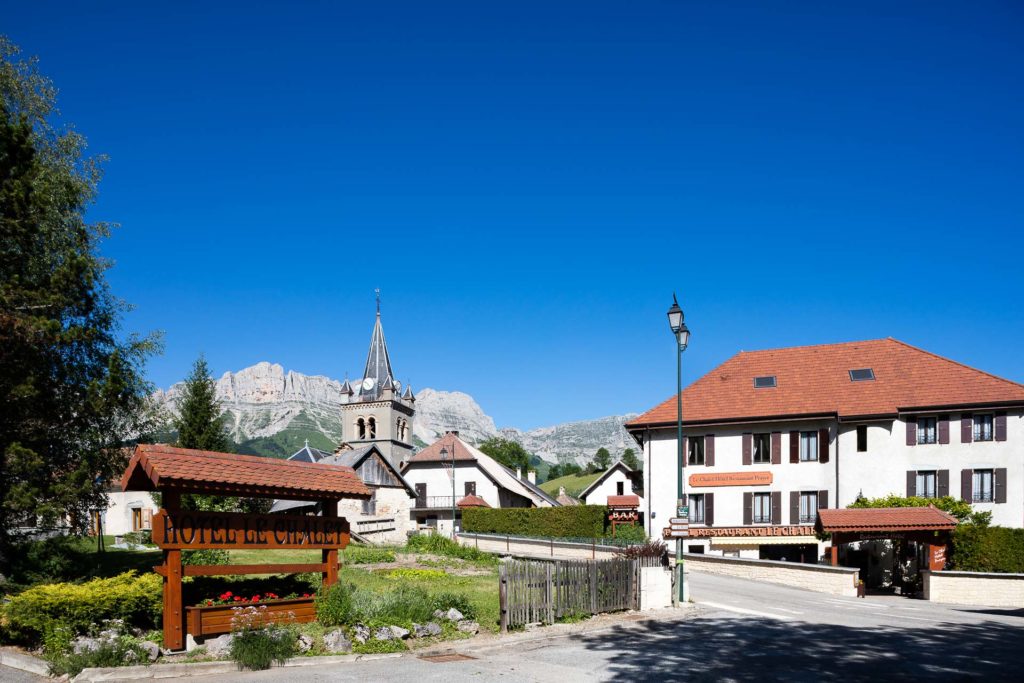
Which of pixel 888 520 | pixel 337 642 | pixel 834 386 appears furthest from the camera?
pixel 834 386

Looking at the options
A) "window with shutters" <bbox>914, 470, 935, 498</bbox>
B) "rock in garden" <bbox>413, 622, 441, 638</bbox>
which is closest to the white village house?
"window with shutters" <bbox>914, 470, 935, 498</bbox>

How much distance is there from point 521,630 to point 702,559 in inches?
713

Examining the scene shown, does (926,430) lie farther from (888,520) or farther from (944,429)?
(888,520)

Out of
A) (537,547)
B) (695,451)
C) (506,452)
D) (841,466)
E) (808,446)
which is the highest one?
(808,446)

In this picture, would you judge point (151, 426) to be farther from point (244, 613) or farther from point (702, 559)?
point (702, 559)

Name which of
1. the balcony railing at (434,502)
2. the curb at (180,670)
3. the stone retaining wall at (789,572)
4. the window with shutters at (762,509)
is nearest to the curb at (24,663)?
the curb at (180,670)

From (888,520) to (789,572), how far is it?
478cm

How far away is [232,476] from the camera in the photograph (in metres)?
15.0

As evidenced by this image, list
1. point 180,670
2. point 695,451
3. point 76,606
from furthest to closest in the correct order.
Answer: point 695,451 < point 76,606 < point 180,670

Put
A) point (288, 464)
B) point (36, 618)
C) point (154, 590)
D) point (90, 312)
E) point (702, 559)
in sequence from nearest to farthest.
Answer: point (36, 618), point (154, 590), point (288, 464), point (90, 312), point (702, 559)

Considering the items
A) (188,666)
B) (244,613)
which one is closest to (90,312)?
(244,613)

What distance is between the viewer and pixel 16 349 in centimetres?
1892

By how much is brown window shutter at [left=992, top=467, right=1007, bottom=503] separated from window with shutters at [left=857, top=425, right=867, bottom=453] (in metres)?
5.54

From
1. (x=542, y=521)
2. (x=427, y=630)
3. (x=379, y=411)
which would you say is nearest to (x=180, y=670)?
(x=427, y=630)
